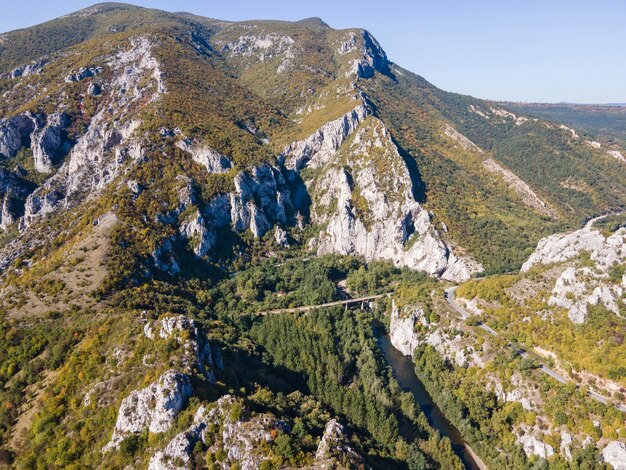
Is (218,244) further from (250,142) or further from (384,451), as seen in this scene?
(384,451)

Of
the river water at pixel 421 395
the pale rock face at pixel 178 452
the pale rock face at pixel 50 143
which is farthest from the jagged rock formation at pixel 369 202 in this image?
the pale rock face at pixel 178 452

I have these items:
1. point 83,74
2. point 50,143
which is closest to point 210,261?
point 50,143

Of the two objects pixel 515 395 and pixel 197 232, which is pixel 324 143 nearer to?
pixel 197 232

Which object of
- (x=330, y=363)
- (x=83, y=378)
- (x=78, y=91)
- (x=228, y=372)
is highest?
(x=78, y=91)

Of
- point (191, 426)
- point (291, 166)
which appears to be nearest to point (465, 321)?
point (191, 426)

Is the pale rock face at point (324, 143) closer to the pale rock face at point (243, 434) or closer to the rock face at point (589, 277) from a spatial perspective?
the rock face at point (589, 277)

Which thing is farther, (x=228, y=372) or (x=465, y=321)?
(x=465, y=321)

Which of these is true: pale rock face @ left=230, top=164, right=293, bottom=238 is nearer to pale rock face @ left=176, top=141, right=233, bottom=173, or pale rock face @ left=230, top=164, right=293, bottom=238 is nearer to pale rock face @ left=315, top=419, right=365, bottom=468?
pale rock face @ left=176, top=141, right=233, bottom=173
